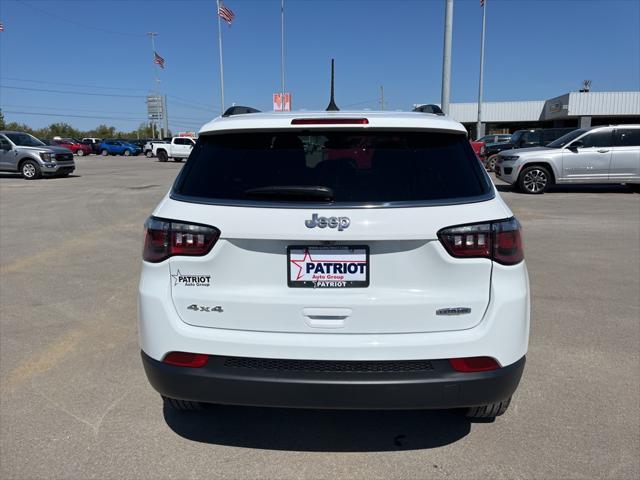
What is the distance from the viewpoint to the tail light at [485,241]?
2396mm

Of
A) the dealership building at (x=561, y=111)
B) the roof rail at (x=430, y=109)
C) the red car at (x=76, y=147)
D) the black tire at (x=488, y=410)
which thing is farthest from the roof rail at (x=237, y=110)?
the red car at (x=76, y=147)

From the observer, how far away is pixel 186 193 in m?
2.60

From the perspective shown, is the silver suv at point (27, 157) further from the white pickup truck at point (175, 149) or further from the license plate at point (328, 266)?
the license plate at point (328, 266)

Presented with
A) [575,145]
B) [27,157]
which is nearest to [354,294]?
[575,145]

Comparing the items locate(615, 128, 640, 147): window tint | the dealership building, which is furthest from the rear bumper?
the dealership building

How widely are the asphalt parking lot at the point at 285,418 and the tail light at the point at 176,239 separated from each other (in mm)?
1156

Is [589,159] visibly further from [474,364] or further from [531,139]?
[474,364]

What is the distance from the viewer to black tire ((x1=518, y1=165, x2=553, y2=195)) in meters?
14.8

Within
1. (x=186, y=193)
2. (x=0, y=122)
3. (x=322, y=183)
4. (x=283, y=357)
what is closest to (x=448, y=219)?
(x=322, y=183)

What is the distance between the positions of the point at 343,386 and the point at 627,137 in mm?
15203

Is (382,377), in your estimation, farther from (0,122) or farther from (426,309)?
(0,122)

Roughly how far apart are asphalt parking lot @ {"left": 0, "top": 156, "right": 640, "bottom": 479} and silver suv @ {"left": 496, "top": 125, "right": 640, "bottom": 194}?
30.8 ft

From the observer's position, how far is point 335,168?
8.39ft

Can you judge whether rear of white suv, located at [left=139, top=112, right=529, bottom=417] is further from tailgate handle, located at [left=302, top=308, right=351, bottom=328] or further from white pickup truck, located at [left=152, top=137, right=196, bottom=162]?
white pickup truck, located at [left=152, top=137, right=196, bottom=162]
